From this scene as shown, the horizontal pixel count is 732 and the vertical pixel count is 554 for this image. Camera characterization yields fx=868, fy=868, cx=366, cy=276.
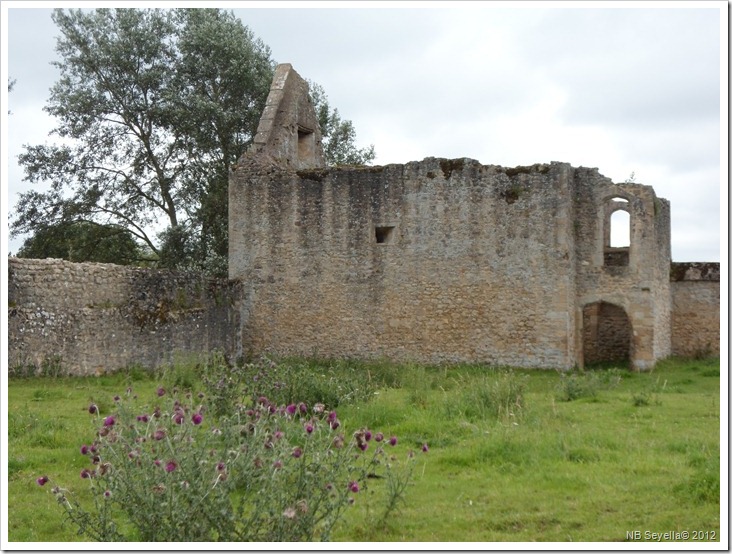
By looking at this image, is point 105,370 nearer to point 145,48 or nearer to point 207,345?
point 207,345

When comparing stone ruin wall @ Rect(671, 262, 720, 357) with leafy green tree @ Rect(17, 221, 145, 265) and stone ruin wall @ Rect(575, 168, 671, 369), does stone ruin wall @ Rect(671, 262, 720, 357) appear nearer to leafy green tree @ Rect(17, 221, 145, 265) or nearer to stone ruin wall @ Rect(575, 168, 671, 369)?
stone ruin wall @ Rect(575, 168, 671, 369)

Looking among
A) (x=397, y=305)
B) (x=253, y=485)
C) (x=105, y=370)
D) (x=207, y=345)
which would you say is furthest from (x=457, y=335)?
(x=253, y=485)

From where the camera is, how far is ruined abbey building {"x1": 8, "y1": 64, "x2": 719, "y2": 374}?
18.6 metres

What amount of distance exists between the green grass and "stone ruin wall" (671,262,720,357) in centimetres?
709

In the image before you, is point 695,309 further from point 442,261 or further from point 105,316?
point 105,316

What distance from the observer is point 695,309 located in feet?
68.9

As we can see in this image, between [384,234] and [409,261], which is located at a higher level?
[384,234]

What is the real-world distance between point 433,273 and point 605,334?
17.0 feet

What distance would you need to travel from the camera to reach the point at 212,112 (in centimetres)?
2619

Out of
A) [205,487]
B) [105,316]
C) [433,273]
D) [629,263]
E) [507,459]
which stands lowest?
[507,459]

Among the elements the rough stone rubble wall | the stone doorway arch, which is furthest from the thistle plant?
the stone doorway arch

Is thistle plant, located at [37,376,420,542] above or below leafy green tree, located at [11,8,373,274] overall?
below

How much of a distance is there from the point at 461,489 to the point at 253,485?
2679mm

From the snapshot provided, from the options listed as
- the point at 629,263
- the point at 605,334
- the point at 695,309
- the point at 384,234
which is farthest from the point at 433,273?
the point at 695,309
